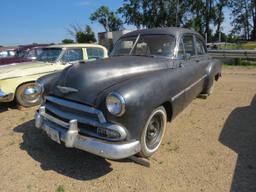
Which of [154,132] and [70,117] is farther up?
[70,117]

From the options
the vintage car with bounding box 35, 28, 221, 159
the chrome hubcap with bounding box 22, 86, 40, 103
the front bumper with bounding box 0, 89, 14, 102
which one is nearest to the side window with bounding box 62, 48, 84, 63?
the chrome hubcap with bounding box 22, 86, 40, 103

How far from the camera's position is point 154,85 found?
3188mm

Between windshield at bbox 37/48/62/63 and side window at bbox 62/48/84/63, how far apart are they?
20cm

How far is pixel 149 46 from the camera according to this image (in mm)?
4414

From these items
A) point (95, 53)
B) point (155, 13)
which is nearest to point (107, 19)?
point (155, 13)

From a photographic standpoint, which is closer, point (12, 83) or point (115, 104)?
point (115, 104)

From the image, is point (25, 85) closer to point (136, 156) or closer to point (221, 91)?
point (136, 156)

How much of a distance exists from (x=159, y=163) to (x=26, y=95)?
4065 millimetres

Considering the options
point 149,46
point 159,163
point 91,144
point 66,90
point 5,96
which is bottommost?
point 159,163

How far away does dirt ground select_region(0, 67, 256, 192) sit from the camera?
291 centimetres

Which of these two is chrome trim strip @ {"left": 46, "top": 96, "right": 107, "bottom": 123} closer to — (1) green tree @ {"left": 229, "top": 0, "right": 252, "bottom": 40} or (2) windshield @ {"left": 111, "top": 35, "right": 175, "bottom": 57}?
(2) windshield @ {"left": 111, "top": 35, "right": 175, "bottom": 57}

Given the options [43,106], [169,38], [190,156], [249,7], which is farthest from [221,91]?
[249,7]

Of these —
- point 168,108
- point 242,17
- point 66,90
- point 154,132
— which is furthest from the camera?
point 242,17

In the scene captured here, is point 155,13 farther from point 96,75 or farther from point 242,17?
point 96,75
